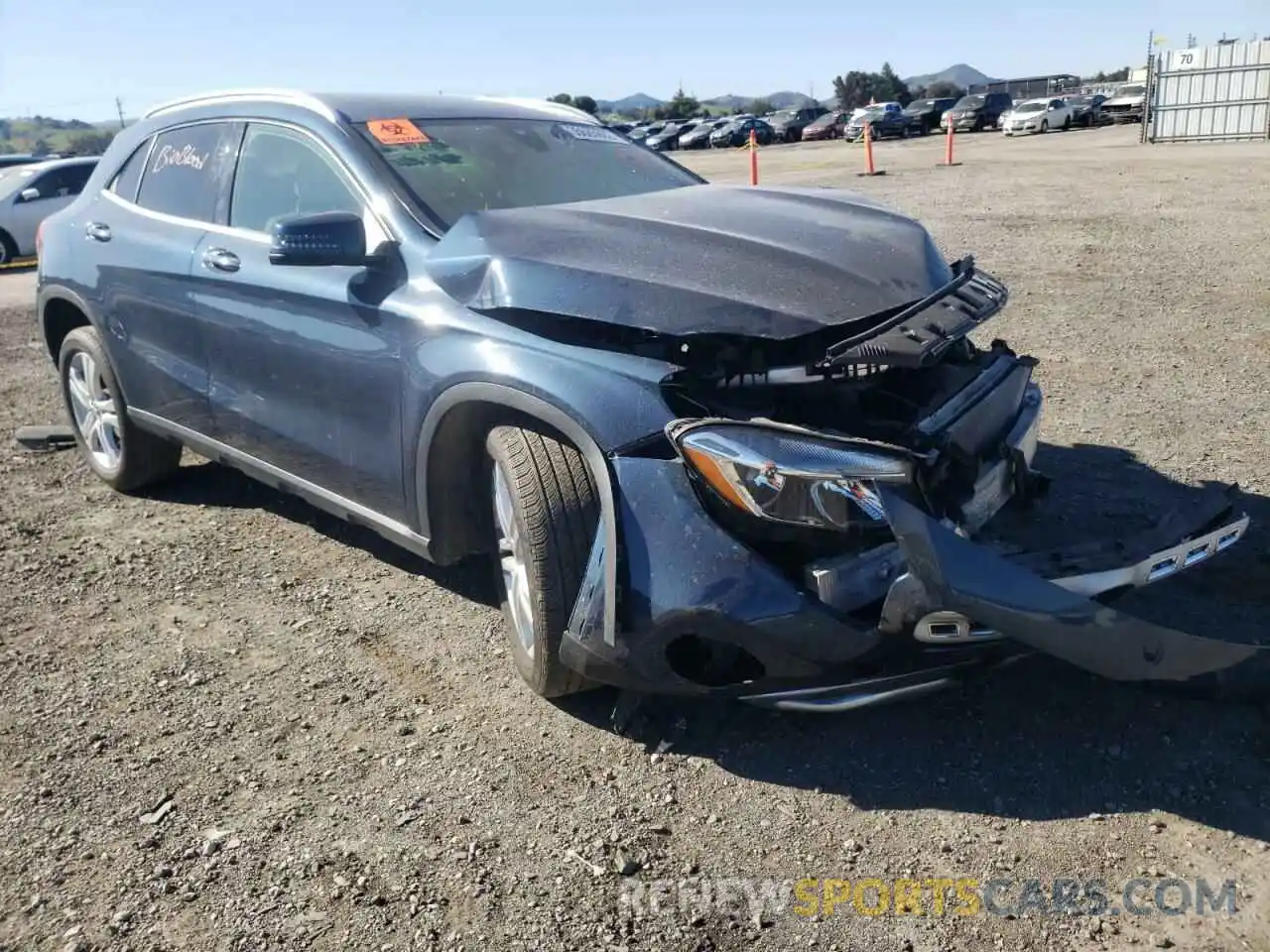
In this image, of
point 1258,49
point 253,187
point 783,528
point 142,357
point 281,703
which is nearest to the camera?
point 783,528

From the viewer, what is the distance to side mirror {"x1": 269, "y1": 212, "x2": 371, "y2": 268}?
3266 mm

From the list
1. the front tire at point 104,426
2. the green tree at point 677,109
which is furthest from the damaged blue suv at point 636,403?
the green tree at point 677,109

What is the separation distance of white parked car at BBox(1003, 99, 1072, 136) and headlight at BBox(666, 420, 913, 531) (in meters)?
38.5

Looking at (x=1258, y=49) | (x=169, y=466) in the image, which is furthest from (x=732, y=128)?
(x=169, y=466)

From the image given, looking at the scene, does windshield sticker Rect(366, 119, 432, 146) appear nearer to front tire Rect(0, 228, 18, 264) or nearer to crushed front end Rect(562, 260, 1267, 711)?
crushed front end Rect(562, 260, 1267, 711)

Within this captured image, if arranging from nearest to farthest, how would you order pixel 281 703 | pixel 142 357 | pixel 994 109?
pixel 281 703, pixel 142 357, pixel 994 109

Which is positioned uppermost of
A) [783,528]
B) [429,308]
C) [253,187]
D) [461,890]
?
[253,187]

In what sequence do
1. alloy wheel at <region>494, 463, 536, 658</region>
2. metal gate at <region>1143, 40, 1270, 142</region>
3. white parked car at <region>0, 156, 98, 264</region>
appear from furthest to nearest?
metal gate at <region>1143, 40, 1270, 142</region> < white parked car at <region>0, 156, 98, 264</region> < alloy wheel at <region>494, 463, 536, 658</region>

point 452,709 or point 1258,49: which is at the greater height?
point 1258,49

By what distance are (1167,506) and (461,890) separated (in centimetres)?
318

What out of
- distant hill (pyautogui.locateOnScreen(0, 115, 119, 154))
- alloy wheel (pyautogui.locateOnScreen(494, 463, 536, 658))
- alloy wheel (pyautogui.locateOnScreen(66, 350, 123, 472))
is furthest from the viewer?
distant hill (pyautogui.locateOnScreen(0, 115, 119, 154))

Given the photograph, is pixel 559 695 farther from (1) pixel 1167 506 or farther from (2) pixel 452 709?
(1) pixel 1167 506

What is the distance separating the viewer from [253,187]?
13.4ft

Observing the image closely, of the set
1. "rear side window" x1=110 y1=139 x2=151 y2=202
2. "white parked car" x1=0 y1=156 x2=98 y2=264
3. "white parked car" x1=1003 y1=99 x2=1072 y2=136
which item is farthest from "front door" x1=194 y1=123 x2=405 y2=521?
"white parked car" x1=1003 y1=99 x2=1072 y2=136
